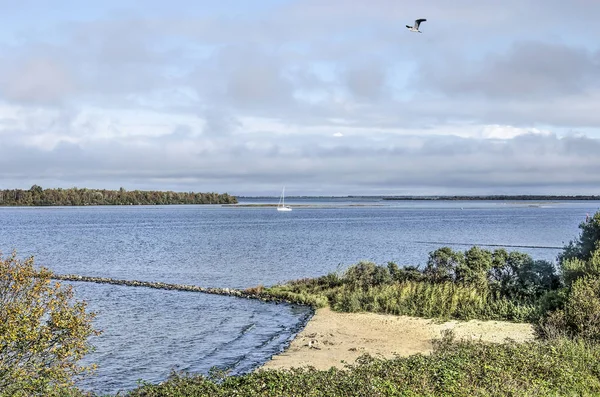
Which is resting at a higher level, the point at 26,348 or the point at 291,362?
the point at 26,348

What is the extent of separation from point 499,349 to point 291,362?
7064 millimetres

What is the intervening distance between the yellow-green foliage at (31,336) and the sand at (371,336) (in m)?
8.46

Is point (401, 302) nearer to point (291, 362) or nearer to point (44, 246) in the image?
point (291, 362)

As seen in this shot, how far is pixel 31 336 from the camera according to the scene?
32.4 feet

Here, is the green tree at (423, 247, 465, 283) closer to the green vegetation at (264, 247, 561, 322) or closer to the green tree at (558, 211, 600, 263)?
the green vegetation at (264, 247, 561, 322)

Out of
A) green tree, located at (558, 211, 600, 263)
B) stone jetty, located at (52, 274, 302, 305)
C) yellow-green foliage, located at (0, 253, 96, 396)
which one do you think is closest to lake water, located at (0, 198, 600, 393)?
stone jetty, located at (52, 274, 302, 305)

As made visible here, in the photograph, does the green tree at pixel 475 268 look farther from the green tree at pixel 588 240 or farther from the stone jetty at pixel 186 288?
the stone jetty at pixel 186 288

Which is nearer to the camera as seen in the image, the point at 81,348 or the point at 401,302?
the point at 81,348

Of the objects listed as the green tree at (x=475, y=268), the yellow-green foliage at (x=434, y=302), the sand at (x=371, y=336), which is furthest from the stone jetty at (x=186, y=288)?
the green tree at (x=475, y=268)

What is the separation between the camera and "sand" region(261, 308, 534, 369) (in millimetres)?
19109

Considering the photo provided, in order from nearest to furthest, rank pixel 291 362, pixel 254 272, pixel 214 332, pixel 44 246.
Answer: pixel 291 362 → pixel 214 332 → pixel 254 272 → pixel 44 246

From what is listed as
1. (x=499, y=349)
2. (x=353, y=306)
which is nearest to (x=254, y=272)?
(x=353, y=306)

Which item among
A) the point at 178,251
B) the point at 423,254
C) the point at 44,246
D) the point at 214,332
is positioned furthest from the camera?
the point at 44,246

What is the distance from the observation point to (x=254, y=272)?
151ft
